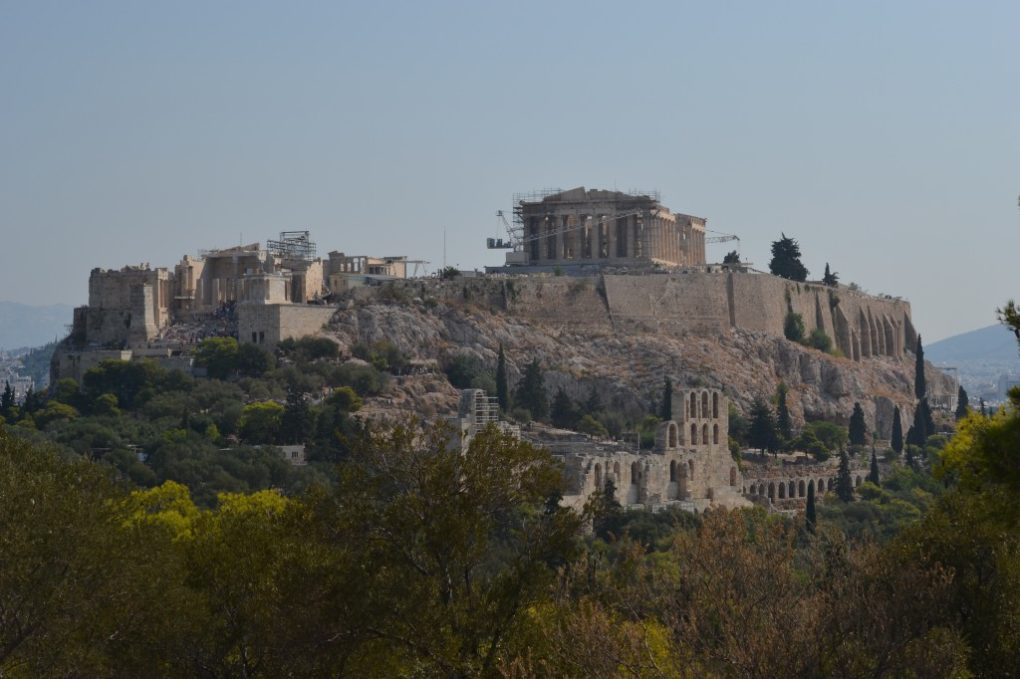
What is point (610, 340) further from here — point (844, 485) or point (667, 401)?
point (844, 485)

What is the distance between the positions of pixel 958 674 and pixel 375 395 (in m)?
57.0

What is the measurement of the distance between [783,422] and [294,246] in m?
25.4

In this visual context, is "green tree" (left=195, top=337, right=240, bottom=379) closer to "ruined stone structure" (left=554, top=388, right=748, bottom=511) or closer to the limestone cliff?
the limestone cliff

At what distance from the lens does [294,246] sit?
10812 centimetres

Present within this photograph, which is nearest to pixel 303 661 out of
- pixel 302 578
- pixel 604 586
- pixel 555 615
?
pixel 302 578

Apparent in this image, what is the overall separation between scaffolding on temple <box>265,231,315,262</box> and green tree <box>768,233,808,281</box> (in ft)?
74.8

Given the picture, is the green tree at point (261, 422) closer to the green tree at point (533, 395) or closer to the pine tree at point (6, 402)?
the green tree at point (533, 395)

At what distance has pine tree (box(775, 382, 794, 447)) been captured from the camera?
94812 mm

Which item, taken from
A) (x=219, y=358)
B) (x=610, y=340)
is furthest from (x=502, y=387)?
(x=219, y=358)

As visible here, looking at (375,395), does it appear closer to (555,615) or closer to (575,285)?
(575,285)

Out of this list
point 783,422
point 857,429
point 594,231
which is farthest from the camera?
point 594,231

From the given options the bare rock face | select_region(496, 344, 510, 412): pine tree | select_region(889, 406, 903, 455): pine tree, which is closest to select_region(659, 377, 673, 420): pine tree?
Answer: the bare rock face

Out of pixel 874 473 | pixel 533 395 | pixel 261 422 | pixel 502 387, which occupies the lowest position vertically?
pixel 874 473

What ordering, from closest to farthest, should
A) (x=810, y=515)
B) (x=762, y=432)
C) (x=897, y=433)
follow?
(x=810, y=515), (x=762, y=432), (x=897, y=433)
